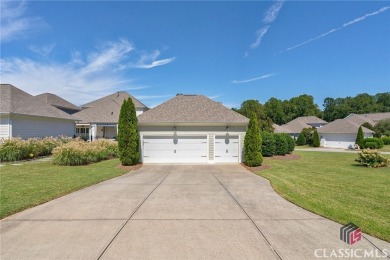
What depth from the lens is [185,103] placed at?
17.4 meters

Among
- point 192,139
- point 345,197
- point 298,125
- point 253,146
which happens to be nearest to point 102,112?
point 192,139

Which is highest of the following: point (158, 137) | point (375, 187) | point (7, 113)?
point (7, 113)

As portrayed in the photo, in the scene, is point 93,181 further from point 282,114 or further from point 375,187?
point 282,114

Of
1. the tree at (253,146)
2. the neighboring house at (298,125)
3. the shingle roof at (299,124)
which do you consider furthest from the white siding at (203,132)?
the shingle roof at (299,124)

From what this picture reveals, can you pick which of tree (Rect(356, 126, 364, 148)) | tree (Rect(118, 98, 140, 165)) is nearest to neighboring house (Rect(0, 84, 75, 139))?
tree (Rect(118, 98, 140, 165))

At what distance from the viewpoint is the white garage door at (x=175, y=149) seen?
49.9 feet

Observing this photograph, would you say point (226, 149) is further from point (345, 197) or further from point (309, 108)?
point (309, 108)

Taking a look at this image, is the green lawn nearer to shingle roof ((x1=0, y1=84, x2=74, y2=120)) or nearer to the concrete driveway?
the concrete driveway

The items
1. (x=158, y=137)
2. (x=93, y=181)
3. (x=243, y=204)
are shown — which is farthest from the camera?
(x=158, y=137)

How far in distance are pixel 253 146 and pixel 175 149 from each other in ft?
17.1

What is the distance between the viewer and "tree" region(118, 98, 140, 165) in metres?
13.7

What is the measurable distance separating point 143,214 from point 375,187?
28.7ft

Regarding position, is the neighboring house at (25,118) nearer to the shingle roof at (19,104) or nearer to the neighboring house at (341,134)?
the shingle roof at (19,104)

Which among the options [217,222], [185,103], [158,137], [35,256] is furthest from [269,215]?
[185,103]
